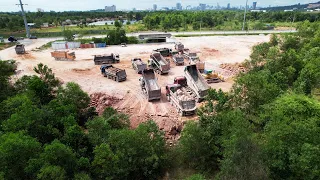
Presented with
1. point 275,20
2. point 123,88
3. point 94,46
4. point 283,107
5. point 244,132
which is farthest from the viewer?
point 275,20

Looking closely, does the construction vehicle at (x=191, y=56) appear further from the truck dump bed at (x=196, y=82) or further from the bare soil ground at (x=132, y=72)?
the truck dump bed at (x=196, y=82)

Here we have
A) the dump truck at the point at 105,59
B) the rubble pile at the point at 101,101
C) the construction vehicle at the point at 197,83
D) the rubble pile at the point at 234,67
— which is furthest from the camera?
the dump truck at the point at 105,59

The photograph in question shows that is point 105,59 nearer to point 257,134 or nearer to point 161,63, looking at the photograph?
point 161,63

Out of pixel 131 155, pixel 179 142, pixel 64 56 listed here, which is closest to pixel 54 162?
pixel 131 155

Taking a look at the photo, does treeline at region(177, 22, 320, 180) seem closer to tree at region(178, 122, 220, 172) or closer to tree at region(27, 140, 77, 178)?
tree at region(178, 122, 220, 172)

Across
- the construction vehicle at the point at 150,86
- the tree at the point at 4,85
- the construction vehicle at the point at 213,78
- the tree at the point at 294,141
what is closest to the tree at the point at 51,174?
the tree at the point at 294,141

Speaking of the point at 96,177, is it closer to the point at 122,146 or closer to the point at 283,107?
the point at 122,146

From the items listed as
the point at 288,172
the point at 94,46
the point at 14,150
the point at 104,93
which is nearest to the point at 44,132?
the point at 14,150
